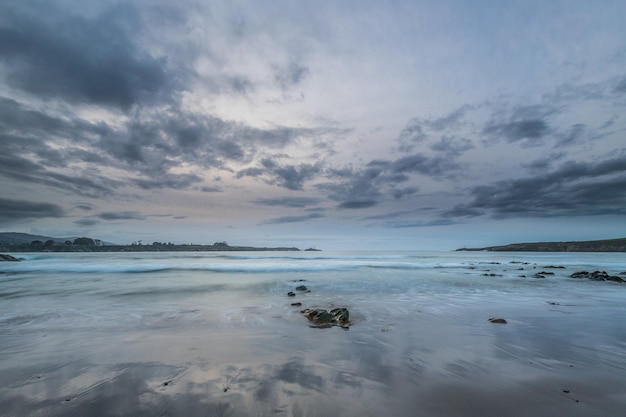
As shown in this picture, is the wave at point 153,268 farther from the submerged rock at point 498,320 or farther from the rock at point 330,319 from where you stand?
the submerged rock at point 498,320

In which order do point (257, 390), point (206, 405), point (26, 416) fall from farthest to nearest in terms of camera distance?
point (257, 390), point (206, 405), point (26, 416)

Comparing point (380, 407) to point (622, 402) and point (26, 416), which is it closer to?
point (622, 402)

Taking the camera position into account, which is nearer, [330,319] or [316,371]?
[316,371]

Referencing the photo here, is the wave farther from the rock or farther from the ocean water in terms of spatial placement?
the rock

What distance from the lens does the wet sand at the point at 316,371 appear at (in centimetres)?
341

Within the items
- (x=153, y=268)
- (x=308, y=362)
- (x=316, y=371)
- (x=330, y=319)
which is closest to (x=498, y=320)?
(x=330, y=319)

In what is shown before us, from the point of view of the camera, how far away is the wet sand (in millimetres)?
3410

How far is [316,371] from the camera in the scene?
442 centimetres

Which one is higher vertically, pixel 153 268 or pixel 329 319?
pixel 329 319

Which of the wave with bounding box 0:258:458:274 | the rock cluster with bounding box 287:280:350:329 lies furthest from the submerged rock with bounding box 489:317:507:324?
the wave with bounding box 0:258:458:274

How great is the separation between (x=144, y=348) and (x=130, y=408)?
2.50 m

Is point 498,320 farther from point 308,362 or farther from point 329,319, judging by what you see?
point 308,362

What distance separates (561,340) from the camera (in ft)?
19.9

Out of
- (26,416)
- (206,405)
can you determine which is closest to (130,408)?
(206,405)
